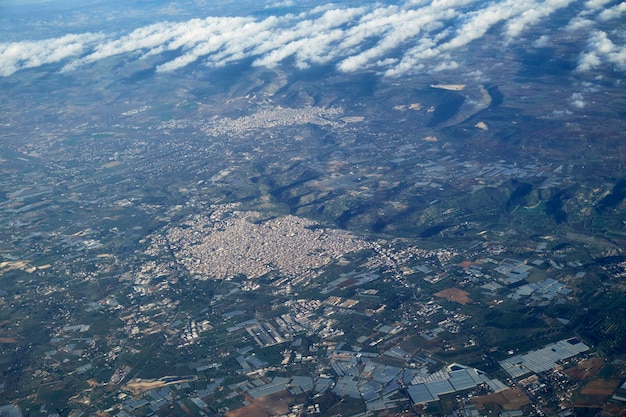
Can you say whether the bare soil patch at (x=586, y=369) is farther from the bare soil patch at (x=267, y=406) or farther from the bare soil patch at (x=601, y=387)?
the bare soil patch at (x=267, y=406)

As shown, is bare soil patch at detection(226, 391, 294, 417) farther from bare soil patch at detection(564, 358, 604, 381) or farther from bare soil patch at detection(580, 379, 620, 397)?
bare soil patch at detection(580, 379, 620, 397)

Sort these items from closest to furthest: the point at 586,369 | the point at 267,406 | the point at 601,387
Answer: the point at 601,387 → the point at 586,369 → the point at 267,406

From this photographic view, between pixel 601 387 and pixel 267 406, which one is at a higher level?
pixel 267 406

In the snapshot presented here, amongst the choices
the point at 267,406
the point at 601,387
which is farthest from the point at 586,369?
the point at 267,406

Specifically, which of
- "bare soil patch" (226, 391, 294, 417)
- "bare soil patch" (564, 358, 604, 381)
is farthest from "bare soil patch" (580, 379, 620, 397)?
"bare soil patch" (226, 391, 294, 417)

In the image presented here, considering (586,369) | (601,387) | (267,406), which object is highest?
(267,406)

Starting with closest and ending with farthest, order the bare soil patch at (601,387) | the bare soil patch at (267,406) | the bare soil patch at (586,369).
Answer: the bare soil patch at (601,387), the bare soil patch at (586,369), the bare soil patch at (267,406)

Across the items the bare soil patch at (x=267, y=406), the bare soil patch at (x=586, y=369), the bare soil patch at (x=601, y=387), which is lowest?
the bare soil patch at (x=586, y=369)

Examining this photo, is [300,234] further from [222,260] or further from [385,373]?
[385,373]

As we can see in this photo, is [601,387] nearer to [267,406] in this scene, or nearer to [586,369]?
[586,369]

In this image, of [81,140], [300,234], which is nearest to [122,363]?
[300,234]

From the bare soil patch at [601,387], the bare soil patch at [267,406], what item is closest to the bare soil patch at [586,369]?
the bare soil patch at [601,387]
